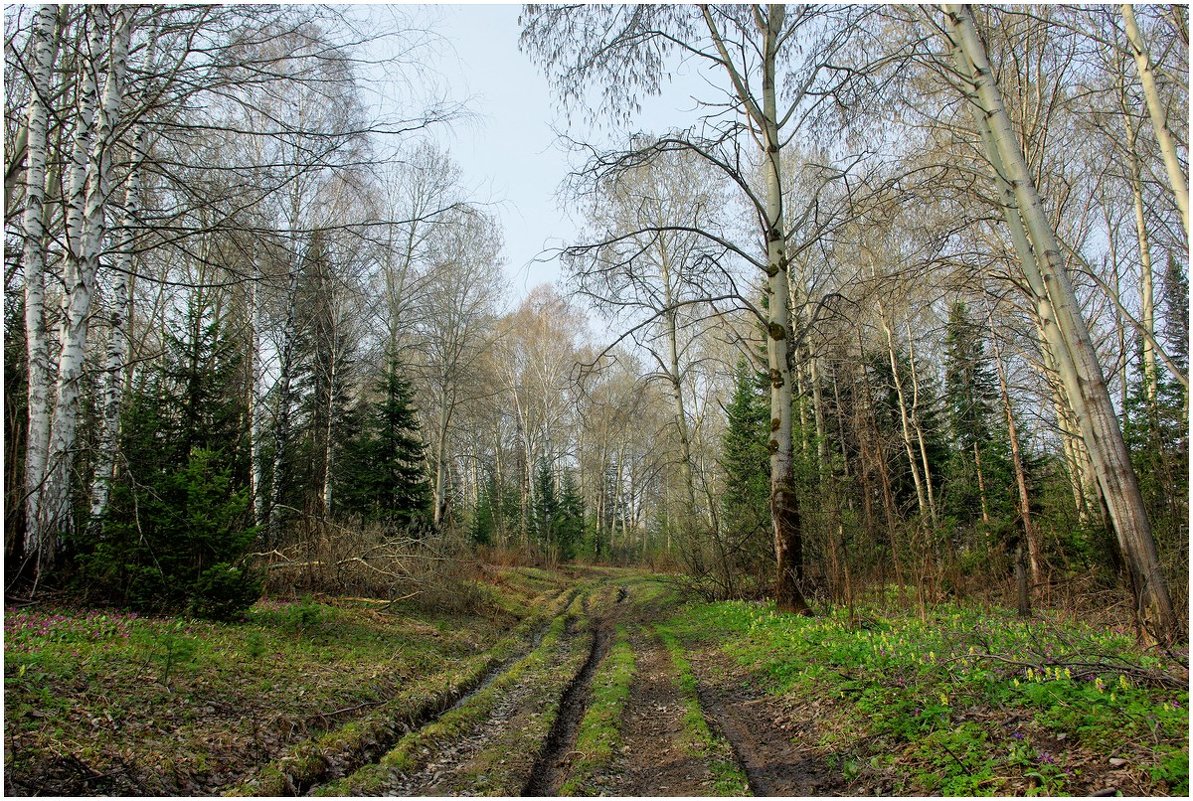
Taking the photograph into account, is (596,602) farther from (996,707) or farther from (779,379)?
(996,707)

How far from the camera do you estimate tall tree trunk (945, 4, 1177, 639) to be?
5035mm

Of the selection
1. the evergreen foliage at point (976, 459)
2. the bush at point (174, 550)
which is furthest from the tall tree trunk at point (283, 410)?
the evergreen foliage at point (976, 459)

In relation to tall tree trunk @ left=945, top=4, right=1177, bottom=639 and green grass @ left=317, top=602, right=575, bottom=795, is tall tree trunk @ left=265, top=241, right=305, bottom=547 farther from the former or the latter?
tall tree trunk @ left=945, top=4, right=1177, bottom=639

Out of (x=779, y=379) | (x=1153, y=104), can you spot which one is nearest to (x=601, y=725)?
(x=779, y=379)

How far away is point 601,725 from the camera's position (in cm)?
501

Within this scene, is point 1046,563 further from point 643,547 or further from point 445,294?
point 643,547

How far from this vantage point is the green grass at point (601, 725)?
13.1 ft

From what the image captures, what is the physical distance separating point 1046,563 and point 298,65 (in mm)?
12677

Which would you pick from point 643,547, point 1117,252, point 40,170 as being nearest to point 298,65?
point 40,170

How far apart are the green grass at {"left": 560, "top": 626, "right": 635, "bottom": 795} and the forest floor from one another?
29 mm

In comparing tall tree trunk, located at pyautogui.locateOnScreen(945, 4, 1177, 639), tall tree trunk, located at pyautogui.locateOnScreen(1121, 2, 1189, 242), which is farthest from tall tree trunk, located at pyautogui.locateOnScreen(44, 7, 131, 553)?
tall tree trunk, located at pyautogui.locateOnScreen(1121, 2, 1189, 242)

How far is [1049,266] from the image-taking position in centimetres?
559

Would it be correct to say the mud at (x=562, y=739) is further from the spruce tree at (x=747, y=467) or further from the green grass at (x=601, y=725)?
the spruce tree at (x=747, y=467)

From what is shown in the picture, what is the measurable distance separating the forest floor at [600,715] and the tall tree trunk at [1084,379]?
0.61m
